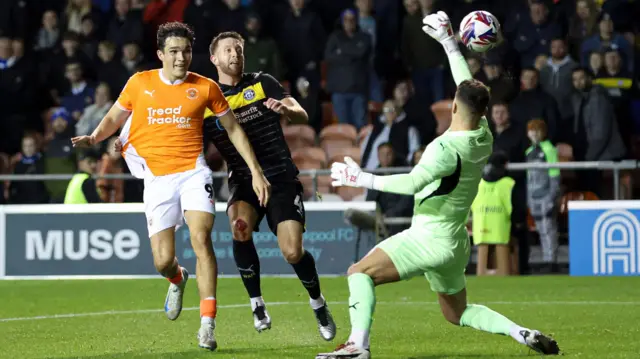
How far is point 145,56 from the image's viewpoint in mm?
21547

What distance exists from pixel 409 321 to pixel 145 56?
1147 cm

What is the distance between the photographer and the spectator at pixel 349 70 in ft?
65.5

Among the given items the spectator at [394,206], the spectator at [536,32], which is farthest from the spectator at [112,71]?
the spectator at [536,32]

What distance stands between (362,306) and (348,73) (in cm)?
1258

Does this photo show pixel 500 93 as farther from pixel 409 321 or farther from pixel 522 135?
pixel 409 321

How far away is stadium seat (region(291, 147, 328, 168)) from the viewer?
772 inches

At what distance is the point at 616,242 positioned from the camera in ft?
54.3

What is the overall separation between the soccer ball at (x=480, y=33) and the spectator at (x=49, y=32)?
14205mm

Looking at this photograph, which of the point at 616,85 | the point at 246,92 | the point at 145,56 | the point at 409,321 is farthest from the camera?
the point at 145,56

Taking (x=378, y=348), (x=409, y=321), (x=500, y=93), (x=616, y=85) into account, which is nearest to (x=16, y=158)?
(x=500, y=93)

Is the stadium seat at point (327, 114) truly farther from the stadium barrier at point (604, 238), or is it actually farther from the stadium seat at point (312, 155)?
the stadium barrier at point (604, 238)

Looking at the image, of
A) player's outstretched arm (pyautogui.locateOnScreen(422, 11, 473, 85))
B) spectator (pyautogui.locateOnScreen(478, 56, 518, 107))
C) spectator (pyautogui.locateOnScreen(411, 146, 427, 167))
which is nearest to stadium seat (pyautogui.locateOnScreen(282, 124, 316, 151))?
spectator (pyautogui.locateOnScreen(411, 146, 427, 167))

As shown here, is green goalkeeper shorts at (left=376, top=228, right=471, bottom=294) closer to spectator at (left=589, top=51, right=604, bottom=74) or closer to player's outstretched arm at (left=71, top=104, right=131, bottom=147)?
player's outstretched arm at (left=71, top=104, right=131, bottom=147)

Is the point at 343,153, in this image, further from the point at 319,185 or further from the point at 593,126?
the point at 593,126
